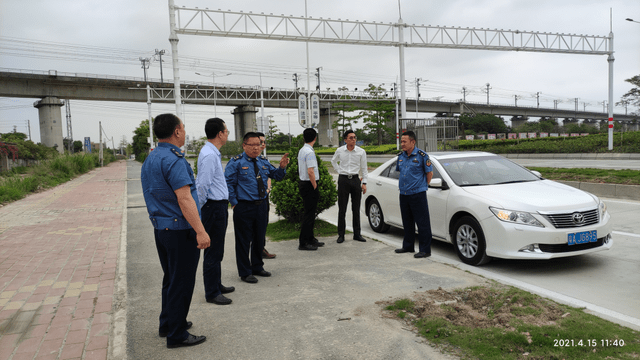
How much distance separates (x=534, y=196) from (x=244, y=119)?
198 ft

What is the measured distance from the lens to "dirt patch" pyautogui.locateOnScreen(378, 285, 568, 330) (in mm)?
3756

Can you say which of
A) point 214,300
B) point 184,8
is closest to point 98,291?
point 214,300

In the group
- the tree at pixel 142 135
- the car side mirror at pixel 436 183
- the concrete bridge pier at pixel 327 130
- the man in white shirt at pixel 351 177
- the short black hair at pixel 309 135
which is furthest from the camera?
the tree at pixel 142 135

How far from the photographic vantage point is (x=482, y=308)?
4.07m

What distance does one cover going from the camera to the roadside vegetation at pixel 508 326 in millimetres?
3203

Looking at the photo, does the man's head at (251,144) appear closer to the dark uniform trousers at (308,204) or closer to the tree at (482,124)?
the dark uniform trousers at (308,204)

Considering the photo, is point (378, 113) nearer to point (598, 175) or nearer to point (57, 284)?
point (598, 175)

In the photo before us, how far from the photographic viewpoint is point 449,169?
658 centimetres

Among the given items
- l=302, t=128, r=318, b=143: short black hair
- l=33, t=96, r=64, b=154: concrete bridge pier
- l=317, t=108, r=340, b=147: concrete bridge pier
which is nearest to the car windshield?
l=302, t=128, r=318, b=143: short black hair

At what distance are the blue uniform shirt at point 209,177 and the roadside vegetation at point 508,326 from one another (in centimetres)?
195

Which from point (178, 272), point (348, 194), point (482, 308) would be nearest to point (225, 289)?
point (178, 272)

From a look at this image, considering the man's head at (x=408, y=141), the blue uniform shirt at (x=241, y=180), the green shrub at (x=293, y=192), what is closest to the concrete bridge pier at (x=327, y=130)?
the green shrub at (x=293, y=192)

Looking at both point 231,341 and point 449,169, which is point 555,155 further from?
point 231,341

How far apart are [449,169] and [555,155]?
75.6 feet
